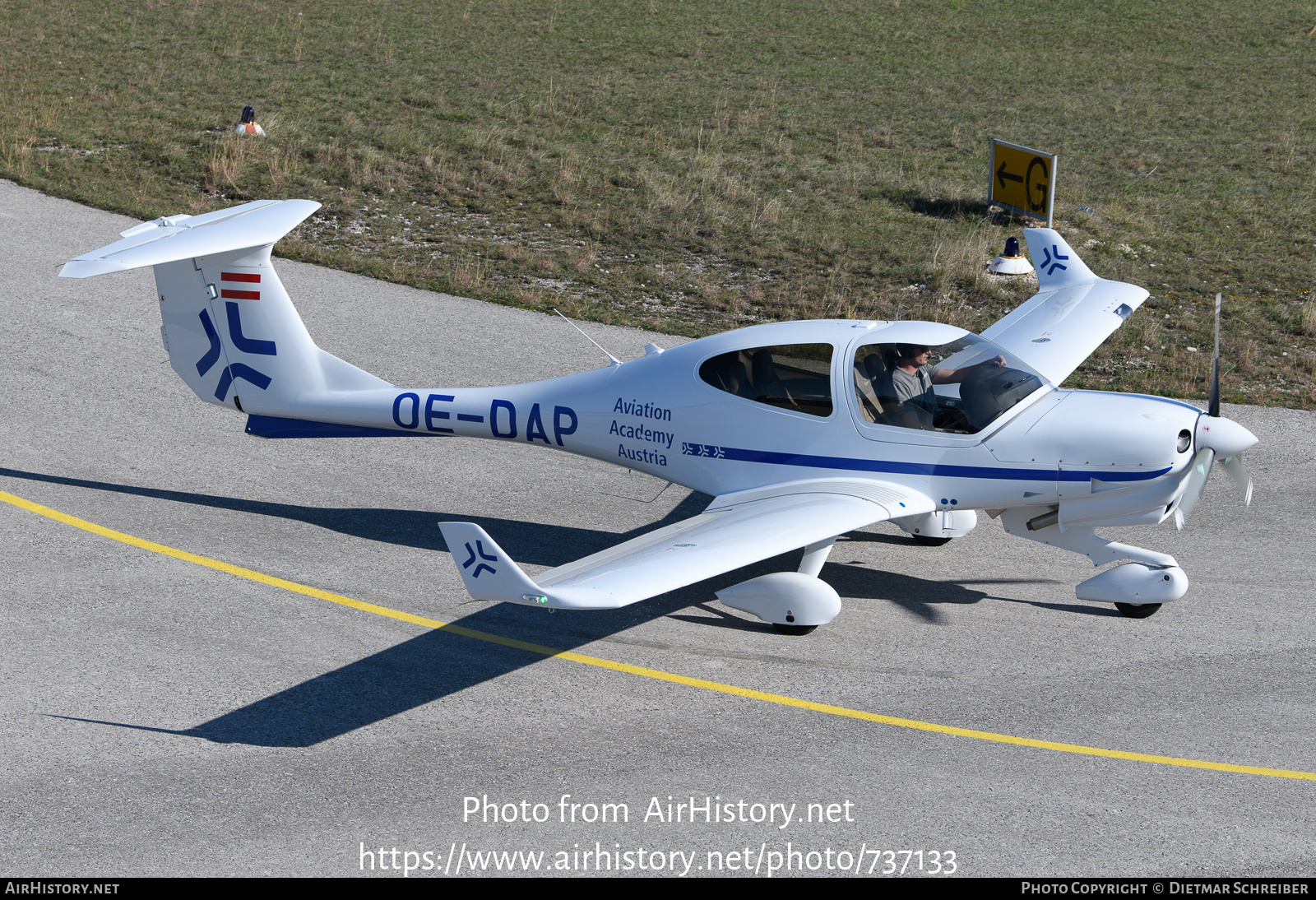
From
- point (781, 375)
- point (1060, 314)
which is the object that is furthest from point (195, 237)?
point (1060, 314)

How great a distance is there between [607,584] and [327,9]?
33.1 metres

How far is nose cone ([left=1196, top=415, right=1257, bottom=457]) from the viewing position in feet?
30.5

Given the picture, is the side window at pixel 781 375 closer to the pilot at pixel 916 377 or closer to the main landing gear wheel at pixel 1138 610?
the pilot at pixel 916 377

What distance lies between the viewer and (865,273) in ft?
63.2

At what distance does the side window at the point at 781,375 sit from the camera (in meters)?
10.1

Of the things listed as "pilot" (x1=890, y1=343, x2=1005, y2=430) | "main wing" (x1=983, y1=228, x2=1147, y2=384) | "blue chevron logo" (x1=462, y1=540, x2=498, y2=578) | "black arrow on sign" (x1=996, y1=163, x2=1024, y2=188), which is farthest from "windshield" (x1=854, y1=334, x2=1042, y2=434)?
"black arrow on sign" (x1=996, y1=163, x2=1024, y2=188)

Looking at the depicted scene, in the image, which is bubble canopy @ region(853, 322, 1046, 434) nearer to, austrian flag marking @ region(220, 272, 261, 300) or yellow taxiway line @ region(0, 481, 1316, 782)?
yellow taxiway line @ region(0, 481, 1316, 782)

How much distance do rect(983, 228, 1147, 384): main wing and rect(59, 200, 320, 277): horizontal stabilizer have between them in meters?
7.36

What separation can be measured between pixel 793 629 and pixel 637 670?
1384 millimetres

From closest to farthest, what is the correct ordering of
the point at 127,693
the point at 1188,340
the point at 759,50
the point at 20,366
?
1. the point at 127,693
2. the point at 20,366
3. the point at 1188,340
4. the point at 759,50

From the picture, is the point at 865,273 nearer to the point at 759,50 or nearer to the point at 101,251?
the point at 101,251

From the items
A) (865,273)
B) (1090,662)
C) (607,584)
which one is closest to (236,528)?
(607,584)

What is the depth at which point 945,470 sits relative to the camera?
9852 mm

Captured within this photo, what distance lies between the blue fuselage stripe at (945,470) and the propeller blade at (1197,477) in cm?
27
